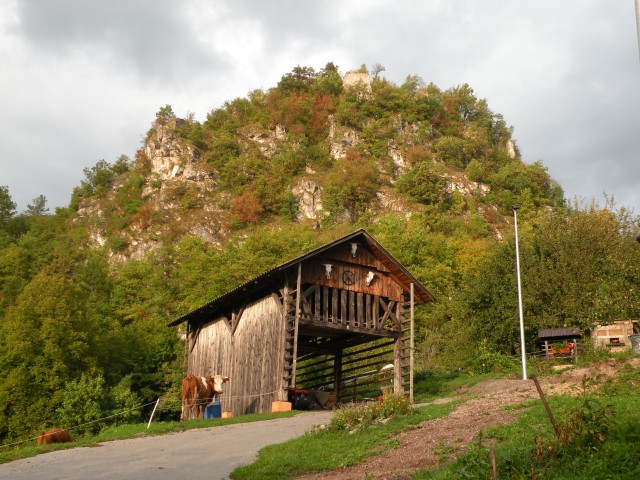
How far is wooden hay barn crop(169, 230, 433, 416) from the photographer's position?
2677cm

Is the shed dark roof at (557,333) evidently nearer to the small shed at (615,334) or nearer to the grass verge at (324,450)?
the small shed at (615,334)

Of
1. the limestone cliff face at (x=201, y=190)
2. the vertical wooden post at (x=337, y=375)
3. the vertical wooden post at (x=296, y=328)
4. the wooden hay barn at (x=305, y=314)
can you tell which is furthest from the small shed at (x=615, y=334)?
the limestone cliff face at (x=201, y=190)

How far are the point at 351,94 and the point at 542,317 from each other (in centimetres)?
7273

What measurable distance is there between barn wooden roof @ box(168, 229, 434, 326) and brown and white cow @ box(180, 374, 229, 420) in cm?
348

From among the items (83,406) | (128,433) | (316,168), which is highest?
(316,168)

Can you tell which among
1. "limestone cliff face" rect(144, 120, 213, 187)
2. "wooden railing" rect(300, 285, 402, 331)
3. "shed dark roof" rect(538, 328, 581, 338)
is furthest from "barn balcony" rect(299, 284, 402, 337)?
"limestone cliff face" rect(144, 120, 213, 187)

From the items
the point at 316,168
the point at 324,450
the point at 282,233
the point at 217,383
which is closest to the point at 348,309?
the point at 217,383

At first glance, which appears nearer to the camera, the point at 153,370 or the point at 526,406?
the point at 526,406

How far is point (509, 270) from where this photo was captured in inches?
1700

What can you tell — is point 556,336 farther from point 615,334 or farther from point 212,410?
point 212,410

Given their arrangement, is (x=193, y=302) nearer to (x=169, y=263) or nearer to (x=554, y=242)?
(x=169, y=263)

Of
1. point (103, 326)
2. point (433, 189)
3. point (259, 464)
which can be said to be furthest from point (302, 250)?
point (259, 464)

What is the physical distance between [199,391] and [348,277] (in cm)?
736

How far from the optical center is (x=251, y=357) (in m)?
28.7
